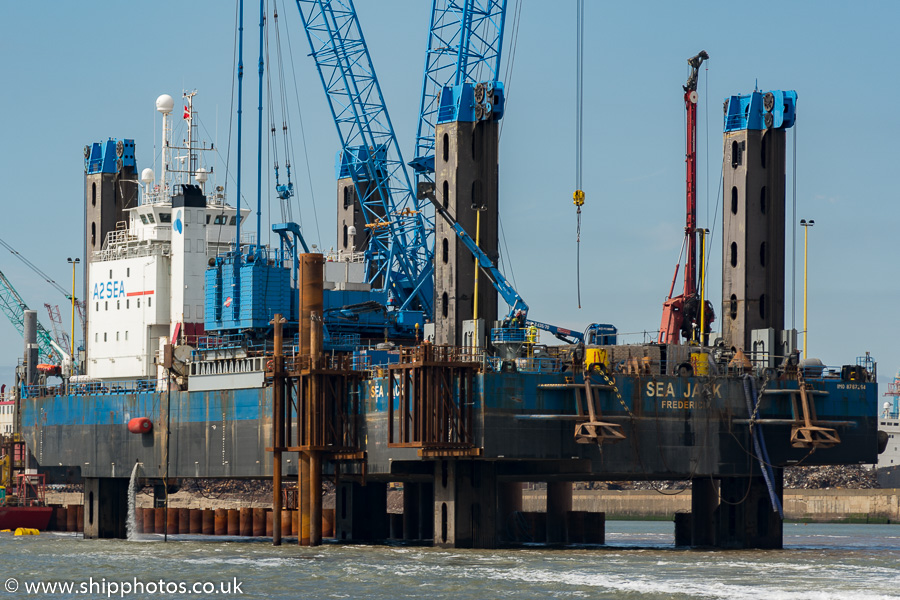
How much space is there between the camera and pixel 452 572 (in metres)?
57.2

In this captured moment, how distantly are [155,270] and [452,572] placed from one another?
33555 mm

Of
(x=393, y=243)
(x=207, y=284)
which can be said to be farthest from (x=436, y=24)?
(x=207, y=284)

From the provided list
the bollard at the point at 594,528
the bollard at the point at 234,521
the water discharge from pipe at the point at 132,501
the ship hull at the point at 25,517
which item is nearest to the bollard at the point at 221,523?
the bollard at the point at 234,521

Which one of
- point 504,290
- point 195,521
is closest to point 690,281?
point 504,290

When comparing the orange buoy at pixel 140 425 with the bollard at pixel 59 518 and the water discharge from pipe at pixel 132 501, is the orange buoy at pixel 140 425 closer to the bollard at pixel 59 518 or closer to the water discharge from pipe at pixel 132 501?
the water discharge from pipe at pixel 132 501

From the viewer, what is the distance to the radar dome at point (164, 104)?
9019 cm

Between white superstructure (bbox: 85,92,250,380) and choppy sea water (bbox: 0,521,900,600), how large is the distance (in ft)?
47.9

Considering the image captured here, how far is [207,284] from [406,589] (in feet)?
106

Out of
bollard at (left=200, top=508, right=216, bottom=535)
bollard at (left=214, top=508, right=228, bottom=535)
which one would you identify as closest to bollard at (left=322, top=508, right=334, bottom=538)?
bollard at (left=214, top=508, right=228, bottom=535)

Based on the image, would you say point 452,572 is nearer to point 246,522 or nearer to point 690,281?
point 690,281

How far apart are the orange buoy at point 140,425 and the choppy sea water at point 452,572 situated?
8.25 m

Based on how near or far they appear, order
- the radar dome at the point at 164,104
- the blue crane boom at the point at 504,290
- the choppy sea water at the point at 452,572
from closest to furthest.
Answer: the choppy sea water at the point at 452,572 < the blue crane boom at the point at 504,290 < the radar dome at the point at 164,104

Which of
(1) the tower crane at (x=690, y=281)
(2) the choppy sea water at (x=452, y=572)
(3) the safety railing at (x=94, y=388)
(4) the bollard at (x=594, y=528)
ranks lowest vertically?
(4) the bollard at (x=594, y=528)

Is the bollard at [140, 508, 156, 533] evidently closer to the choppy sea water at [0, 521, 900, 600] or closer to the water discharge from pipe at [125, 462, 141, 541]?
the water discharge from pipe at [125, 462, 141, 541]
